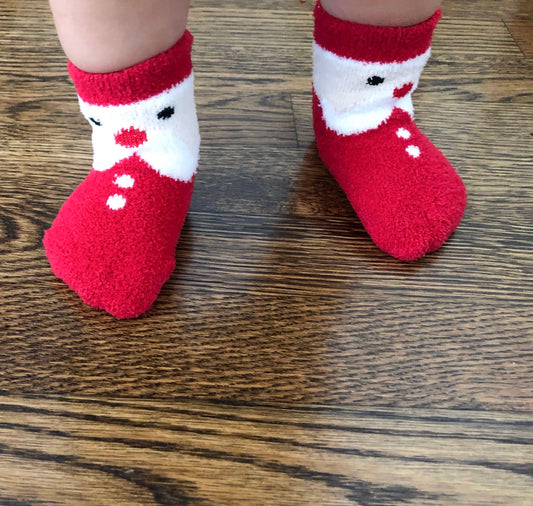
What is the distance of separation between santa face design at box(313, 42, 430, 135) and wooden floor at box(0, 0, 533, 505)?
7 cm

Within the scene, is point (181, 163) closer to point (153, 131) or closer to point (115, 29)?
point (153, 131)

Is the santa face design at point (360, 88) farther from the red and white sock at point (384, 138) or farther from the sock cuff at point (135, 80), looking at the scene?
the sock cuff at point (135, 80)

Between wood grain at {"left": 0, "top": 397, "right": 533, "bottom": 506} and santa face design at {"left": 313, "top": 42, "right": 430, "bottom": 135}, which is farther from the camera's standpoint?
santa face design at {"left": 313, "top": 42, "right": 430, "bottom": 135}

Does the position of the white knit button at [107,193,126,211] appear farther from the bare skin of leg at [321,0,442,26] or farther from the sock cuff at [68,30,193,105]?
the bare skin of leg at [321,0,442,26]

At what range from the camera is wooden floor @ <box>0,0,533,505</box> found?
17.1 inches

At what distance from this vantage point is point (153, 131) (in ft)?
1.72

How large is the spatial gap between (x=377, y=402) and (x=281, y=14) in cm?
65

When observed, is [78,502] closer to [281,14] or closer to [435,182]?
[435,182]

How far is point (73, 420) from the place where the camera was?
0.45 m

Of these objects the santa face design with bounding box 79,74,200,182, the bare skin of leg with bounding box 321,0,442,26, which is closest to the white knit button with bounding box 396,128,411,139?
the bare skin of leg with bounding box 321,0,442,26

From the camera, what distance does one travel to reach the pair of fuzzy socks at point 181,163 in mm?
500

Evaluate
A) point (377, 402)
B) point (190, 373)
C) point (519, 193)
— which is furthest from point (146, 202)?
point (519, 193)

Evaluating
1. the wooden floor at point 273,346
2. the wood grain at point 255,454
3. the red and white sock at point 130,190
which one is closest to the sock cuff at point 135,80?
the red and white sock at point 130,190

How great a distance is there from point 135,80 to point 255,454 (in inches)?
12.6
